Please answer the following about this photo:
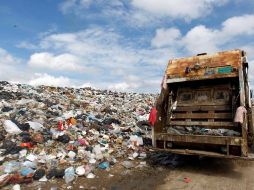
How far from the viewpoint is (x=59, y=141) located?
733 centimetres

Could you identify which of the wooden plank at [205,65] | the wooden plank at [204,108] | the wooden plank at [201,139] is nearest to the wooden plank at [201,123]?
the wooden plank at [204,108]

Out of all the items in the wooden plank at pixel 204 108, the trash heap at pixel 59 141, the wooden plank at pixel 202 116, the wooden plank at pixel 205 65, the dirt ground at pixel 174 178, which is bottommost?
the dirt ground at pixel 174 178

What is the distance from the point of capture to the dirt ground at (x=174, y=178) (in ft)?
17.0

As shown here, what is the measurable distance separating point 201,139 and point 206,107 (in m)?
1.03

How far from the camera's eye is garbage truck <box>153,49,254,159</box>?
5.69 meters

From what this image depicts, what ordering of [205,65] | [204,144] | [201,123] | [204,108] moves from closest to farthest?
[204,144], [201,123], [204,108], [205,65]

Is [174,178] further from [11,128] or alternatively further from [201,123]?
[11,128]

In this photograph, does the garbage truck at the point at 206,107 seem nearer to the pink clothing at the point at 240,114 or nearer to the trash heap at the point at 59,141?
the pink clothing at the point at 240,114

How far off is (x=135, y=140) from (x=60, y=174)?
2922 millimetres

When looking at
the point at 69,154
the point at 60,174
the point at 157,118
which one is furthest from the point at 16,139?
the point at 157,118

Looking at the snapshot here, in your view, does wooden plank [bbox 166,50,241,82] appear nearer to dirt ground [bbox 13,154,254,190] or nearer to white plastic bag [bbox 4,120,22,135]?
dirt ground [bbox 13,154,254,190]

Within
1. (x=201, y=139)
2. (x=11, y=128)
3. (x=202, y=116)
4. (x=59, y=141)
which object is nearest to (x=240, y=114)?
(x=201, y=139)

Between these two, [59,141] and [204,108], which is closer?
[204,108]

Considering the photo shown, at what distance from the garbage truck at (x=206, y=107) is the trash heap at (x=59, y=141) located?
1148 millimetres
